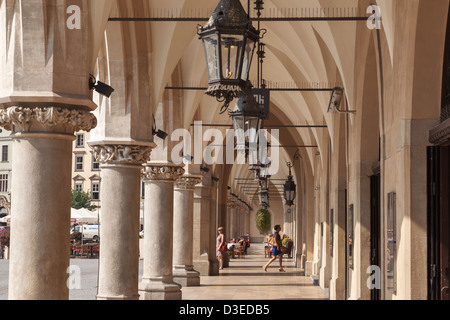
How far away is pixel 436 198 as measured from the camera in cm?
886

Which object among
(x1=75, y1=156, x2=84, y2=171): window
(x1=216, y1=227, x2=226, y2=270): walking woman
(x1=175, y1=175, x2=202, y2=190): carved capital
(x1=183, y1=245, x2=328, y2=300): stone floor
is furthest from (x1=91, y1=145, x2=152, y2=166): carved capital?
(x1=75, y1=156, x2=84, y2=171): window

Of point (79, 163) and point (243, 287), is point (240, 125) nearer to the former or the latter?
point (243, 287)

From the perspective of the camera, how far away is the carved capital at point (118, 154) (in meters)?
12.4

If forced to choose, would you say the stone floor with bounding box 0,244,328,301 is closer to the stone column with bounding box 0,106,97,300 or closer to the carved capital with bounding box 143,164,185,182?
the carved capital with bounding box 143,164,185,182

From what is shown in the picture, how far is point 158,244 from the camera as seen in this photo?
16.3 meters

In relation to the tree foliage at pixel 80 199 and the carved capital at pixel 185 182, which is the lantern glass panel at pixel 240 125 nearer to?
→ the carved capital at pixel 185 182

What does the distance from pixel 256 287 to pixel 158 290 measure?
5281 mm

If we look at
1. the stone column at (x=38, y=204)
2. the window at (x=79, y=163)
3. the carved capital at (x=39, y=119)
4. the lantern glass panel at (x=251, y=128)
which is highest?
the window at (x=79, y=163)

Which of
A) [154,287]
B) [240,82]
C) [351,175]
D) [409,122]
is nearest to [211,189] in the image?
[154,287]

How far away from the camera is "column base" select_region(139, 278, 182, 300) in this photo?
53.1 feet

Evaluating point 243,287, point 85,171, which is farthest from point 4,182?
point 243,287

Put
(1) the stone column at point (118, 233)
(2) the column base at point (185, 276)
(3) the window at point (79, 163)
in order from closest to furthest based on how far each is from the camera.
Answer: (1) the stone column at point (118, 233) < (2) the column base at point (185, 276) < (3) the window at point (79, 163)

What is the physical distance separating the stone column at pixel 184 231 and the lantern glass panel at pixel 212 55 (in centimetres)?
1424

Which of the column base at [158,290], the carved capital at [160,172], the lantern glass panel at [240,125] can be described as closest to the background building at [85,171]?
the carved capital at [160,172]
